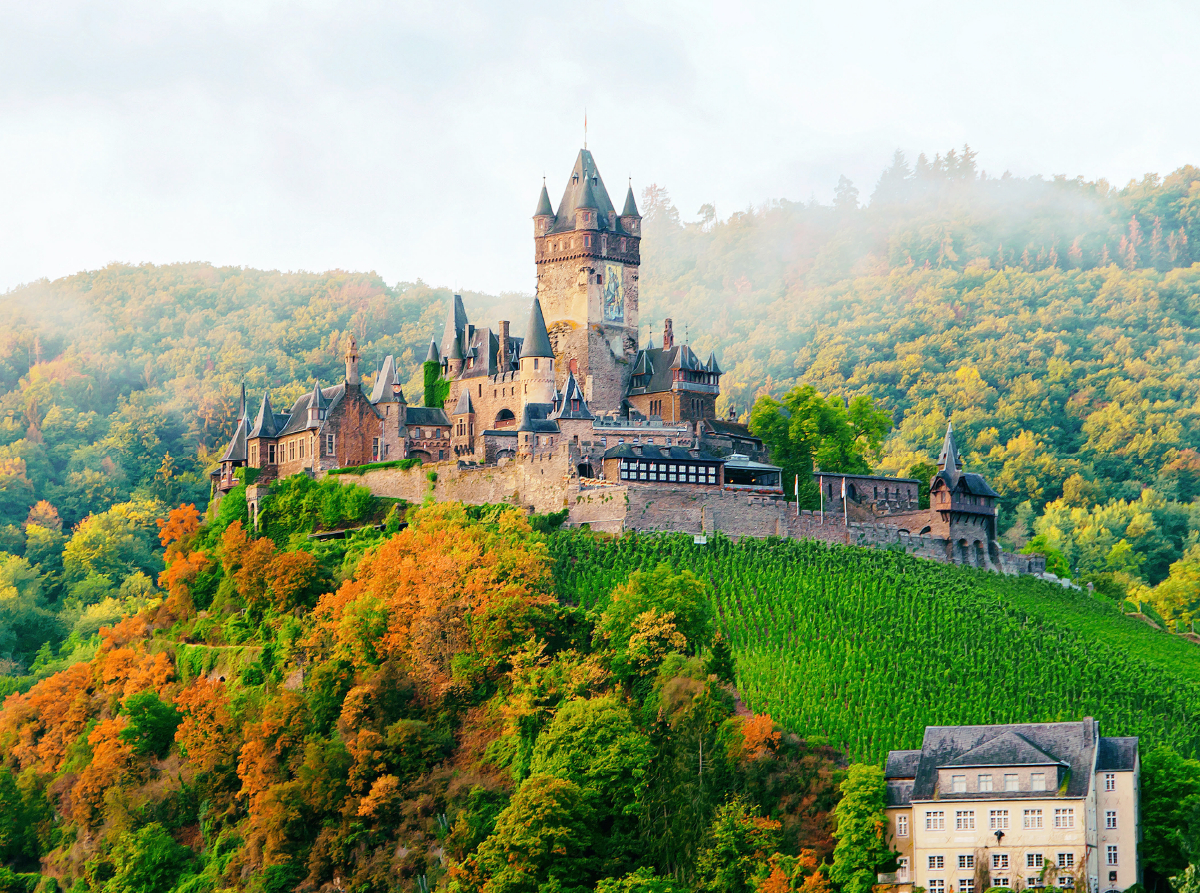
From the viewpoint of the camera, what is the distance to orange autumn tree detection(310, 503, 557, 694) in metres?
59.8

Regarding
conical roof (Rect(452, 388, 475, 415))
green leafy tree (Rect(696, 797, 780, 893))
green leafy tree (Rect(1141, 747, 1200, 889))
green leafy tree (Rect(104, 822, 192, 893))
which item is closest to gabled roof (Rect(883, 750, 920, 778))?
green leafy tree (Rect(696, 797, 780, 893))

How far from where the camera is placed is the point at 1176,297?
139m

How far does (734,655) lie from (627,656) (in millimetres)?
4535

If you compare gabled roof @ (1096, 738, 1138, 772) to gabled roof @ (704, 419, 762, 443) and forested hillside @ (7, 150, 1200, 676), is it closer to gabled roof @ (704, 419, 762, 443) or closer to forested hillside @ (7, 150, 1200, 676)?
gabled roof @ (704, 419, 762, 443)

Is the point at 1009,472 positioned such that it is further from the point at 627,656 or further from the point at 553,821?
the point at 553,821

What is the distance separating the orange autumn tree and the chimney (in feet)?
52.0

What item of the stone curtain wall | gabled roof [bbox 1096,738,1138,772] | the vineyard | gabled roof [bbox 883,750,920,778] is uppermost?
the stone curtain wall

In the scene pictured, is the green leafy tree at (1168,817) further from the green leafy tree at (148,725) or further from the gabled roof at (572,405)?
the green leafy tree at (148,725)

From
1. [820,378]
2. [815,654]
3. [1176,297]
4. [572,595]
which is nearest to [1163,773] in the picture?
[815,654]

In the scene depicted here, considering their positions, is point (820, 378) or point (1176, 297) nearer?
point (820, 378)

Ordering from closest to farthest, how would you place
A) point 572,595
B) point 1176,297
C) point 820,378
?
point 572,595, point 820,378, point 1176,297

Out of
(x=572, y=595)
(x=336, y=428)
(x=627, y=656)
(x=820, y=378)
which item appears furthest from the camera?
(x=820, y=378)

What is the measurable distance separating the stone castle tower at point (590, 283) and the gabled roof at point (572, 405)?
5.64 meters

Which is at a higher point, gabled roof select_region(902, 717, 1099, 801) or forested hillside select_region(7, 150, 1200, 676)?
forested hillside select_region(7, 150, 1200, 676)
